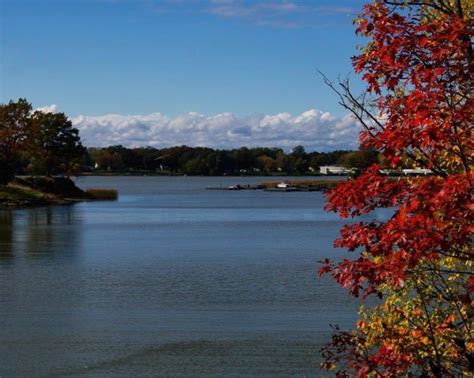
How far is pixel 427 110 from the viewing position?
818cm

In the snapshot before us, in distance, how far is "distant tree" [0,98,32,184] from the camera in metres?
116

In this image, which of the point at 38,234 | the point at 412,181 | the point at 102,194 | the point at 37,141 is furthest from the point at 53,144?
the point at 412,181

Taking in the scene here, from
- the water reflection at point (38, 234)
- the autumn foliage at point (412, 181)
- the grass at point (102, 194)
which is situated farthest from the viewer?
the grass at point (102, 194)

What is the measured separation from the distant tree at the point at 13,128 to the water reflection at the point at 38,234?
2549 cm

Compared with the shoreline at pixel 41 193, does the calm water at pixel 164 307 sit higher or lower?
lower

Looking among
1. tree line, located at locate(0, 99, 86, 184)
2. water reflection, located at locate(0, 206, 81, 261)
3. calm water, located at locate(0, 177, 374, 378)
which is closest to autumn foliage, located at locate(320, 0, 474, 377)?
calm water, located at locate(0, 177, 374, 378)

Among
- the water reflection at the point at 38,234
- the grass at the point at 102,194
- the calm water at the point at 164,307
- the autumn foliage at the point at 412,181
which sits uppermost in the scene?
the autumn foliage at the point at 412,181

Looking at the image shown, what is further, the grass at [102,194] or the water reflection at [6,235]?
the grass at [102,194]

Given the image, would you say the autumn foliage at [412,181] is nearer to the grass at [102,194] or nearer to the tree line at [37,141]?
the tree line at [37,141]

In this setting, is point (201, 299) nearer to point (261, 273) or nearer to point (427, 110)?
point (261, 273)

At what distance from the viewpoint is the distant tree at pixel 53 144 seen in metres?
121

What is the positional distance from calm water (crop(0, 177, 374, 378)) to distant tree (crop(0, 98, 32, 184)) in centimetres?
6226

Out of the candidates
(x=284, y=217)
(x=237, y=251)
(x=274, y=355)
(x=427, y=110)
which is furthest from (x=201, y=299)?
(x=284, y=217)

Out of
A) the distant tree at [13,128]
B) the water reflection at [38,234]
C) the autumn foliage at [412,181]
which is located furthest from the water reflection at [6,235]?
the autumn foliage at [412,181]
